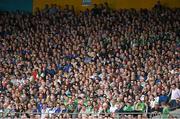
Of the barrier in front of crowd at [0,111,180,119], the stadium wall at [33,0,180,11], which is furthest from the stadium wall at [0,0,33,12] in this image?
the barrier in front of crowd at [0,111,180,119]

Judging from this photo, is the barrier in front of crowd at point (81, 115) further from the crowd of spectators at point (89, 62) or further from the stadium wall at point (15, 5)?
the stadium wall at point (15, 5)

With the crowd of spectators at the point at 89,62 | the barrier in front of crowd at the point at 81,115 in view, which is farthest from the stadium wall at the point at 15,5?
the barrier in front of crowd at the point at 81,115

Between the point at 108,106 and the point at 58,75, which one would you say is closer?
the point at 108,106

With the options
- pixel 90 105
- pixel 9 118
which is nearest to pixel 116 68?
pixel 90 105

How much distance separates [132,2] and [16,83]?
7521 mm

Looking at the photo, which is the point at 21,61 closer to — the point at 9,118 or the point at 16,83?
the point at 16,83

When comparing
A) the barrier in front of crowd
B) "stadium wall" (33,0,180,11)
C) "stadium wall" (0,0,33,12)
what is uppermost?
"stadium wall" (0,0,33,12)

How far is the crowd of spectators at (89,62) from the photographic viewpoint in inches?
1148

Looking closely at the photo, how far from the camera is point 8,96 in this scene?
3175 centimetres

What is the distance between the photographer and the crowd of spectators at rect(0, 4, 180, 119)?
95.7 ft

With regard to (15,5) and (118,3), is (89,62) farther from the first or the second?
(15,5)

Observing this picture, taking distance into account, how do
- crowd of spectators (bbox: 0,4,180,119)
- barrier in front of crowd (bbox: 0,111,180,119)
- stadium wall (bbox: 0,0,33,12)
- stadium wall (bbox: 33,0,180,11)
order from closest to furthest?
1. barrier in front of crowd (bbox: 0,111,180,119)
2. crowd of spectators (bbox: 0,4,180,119)
3. stadium wall (bbox: 33,0,180,11)
4. stadium wall (bbox: 0,0,33,12)

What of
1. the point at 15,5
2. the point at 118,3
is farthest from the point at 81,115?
the point at 15,5

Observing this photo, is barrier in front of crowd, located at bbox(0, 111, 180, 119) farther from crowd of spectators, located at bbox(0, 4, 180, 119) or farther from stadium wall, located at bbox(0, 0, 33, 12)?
stadium wall, located at bbox(0, 0, 33, 12)
